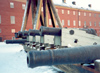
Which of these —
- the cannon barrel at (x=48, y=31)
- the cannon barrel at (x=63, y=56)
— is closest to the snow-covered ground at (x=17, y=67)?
the cannon barrel at (x=48, y=31)

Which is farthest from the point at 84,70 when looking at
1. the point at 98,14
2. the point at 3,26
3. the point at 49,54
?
the point at 98,14

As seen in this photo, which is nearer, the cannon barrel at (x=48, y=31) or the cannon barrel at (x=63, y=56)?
the cannon barrel at (x=63, y=56)

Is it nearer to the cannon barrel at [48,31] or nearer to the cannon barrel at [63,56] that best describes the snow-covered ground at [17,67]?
the cannon barrel at [48,31]

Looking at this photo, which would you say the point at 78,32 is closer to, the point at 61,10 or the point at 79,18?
the point at 61,10

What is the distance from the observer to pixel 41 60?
199 centimetres

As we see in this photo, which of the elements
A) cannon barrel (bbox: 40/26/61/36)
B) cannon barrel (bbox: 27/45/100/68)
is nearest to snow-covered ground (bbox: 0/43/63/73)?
cannon barrel (bbox: 40/26/61/36)

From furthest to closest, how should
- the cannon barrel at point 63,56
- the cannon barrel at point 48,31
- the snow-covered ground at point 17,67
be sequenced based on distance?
the snow-covered ground at point 17,67 < the cannon barrel at point 48,31 < the cannon barrel at point 63,56

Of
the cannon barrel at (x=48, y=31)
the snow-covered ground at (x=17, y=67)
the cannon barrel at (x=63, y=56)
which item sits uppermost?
the cannon barrel at (x=48, y=31)

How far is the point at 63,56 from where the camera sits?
2.20 metres

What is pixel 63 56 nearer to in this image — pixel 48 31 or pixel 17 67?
pixel 48 31

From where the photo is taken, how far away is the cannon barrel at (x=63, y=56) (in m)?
1.97

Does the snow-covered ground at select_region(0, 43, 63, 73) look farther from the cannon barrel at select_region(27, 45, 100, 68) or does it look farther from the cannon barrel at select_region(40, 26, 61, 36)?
the cannon barrel at select_region(27, 45, 100, 68)

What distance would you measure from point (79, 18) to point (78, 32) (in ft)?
96.4

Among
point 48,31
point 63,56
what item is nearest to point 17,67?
point 48,31
